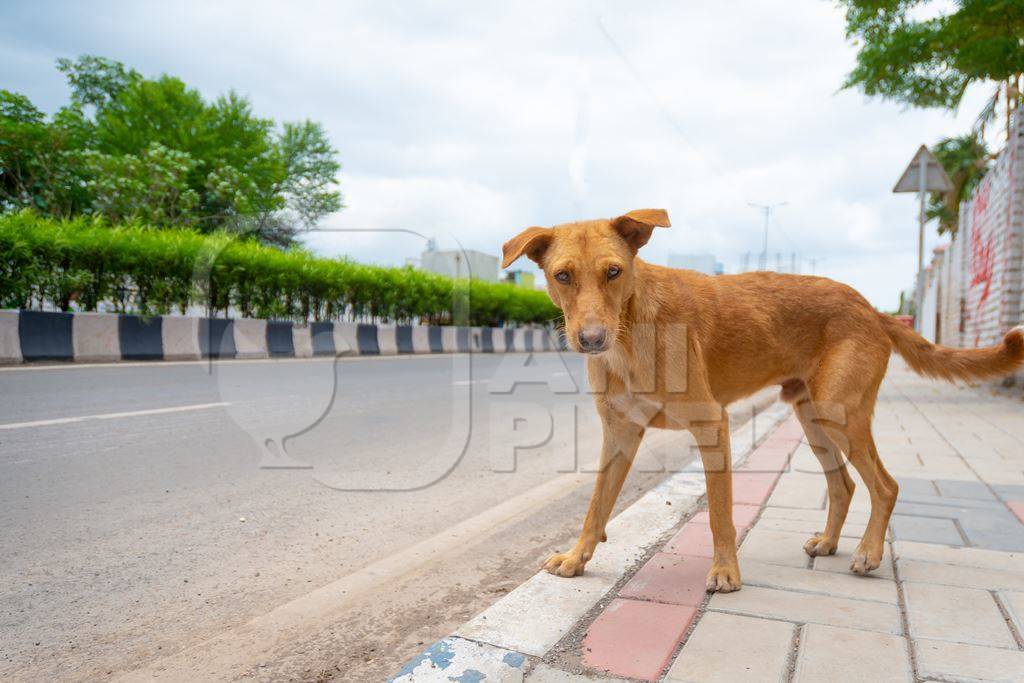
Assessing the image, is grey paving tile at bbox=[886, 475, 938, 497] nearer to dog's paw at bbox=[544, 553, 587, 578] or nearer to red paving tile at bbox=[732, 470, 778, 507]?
red paving tile at bbox=[732, 470, 778, 507]

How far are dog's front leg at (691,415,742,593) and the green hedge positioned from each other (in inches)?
211

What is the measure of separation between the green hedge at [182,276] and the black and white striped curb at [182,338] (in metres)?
0.81

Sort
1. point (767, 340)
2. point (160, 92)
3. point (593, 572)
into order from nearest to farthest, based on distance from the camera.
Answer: point (593, 572)
point (767, 340)
point (160, 92)

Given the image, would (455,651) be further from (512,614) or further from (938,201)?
(938,201)

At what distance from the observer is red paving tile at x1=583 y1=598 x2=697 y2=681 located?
209cm

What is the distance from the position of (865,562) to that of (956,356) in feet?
3.88

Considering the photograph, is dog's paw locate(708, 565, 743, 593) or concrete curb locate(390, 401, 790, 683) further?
dog's paw locate(708, 565, 743, 593)

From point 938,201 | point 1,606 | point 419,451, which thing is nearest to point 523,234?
point 1,606

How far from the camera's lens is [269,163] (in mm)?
41500

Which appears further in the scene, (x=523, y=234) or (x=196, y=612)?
(x=523, y=234)

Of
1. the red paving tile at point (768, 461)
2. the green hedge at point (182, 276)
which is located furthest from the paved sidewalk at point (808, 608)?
the green hedge at point (182, 276)

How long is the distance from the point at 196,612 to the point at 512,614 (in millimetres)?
1165

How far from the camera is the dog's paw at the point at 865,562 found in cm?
292

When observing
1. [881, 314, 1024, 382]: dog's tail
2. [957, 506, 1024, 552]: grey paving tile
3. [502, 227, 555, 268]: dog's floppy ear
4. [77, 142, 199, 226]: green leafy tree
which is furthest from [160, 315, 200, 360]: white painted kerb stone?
[77, 142, 199, 226]: green leafy tree
